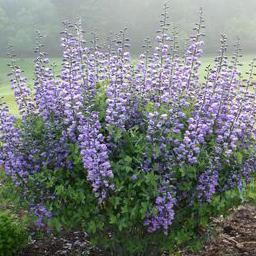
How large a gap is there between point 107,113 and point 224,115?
1021 mm

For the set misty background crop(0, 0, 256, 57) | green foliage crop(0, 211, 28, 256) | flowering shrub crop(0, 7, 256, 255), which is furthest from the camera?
misty background crop(0, 0, 256, 57)

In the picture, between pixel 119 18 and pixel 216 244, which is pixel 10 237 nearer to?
pixel 216 244

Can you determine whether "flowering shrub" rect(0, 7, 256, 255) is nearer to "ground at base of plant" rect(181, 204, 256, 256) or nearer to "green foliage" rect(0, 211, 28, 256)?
"green foliage" rect(0, 211, 28, 256)

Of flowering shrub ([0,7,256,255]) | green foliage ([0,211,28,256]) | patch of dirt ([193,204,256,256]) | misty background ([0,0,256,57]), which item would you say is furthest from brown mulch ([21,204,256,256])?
misty background ([0,0,256,57])

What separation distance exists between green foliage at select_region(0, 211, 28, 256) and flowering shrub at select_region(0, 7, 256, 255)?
1.05 metres

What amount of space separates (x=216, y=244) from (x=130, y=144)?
2.39 metres

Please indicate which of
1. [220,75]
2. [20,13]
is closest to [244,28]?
[20,13]

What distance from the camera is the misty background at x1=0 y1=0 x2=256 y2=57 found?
3534cm

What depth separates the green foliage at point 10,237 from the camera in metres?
5.47

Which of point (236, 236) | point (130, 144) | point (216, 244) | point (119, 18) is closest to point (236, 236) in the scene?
point (236, 236)

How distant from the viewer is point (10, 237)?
5.53 metres

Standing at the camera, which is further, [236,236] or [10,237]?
[236,236]

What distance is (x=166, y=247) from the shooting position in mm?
4816

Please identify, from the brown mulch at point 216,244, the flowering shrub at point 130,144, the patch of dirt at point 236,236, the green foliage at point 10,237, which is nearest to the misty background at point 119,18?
the patch of dirt at point 236,236
